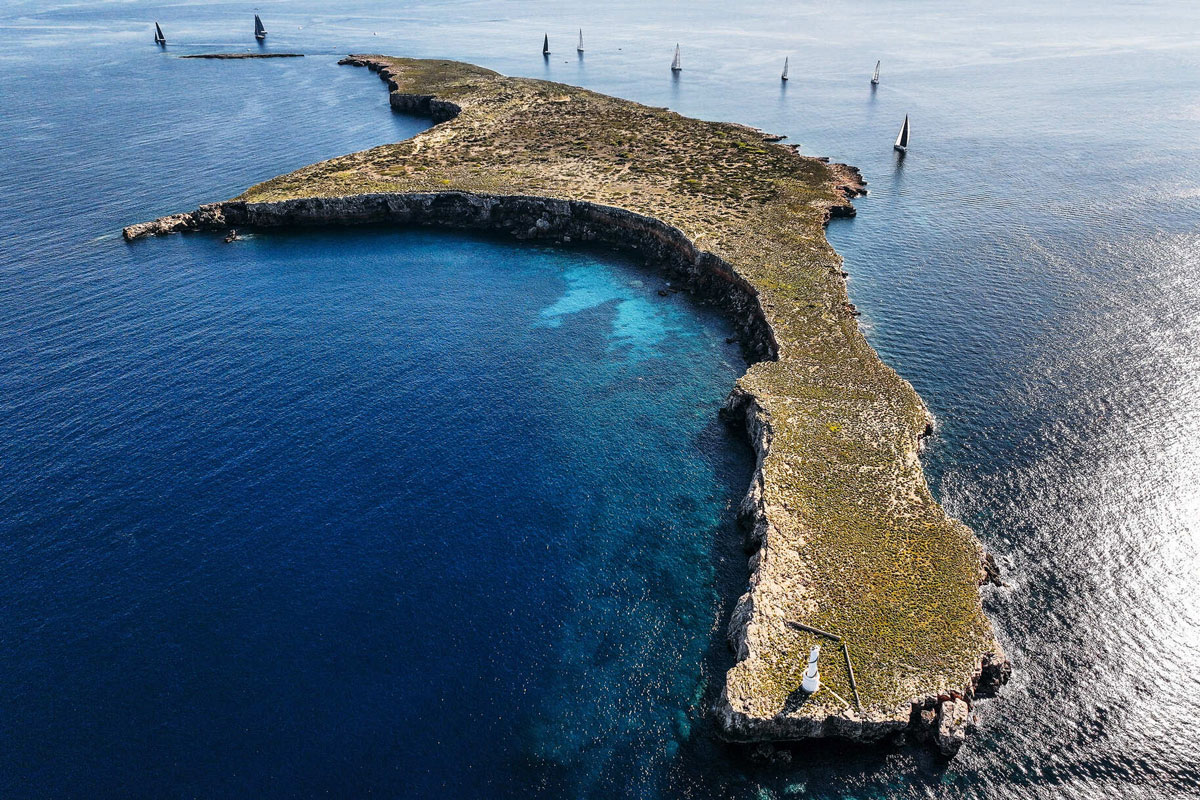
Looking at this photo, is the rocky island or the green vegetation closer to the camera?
the rocky island

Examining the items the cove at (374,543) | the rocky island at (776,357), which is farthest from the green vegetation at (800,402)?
the cove at (374,543)

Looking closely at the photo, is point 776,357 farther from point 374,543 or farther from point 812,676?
point 374,543

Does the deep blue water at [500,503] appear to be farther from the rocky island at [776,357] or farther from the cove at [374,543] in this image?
the rocky island at [776,357]

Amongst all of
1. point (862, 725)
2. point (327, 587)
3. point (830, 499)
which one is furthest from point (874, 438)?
point (327, 587)

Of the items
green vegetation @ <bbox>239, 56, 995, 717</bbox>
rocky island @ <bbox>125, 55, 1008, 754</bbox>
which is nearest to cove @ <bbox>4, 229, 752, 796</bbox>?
rocky island @ <bbox>125, 55, 1008, 754</bbox>

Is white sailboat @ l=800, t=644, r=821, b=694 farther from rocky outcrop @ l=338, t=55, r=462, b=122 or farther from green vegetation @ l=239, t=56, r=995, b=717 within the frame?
rocky outcrop @ l=338, t=55, r=462, b=122

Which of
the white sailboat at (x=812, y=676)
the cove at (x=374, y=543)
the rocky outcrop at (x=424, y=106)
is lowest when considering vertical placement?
the cove at (x=374, y=543)

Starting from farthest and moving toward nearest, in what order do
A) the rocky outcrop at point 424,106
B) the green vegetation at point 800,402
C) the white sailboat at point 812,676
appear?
the rocky outcrop at point 424,106 < the green vegetation at point 800,402 < the white sailboat at point 812,676
